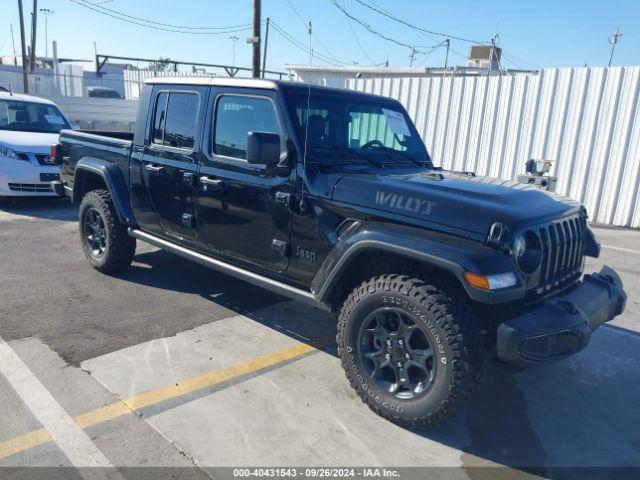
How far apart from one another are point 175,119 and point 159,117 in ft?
0.84

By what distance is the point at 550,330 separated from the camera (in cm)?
268

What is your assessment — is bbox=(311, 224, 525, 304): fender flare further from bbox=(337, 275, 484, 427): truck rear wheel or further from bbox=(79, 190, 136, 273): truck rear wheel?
bbox=(79, 190, 136, 273): truck rear wheel

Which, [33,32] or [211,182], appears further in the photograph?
[33,32]

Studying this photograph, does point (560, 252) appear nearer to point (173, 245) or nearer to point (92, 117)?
point (173, 245)

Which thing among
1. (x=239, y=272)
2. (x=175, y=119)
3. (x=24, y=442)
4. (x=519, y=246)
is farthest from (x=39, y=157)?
(x=519, y=246)

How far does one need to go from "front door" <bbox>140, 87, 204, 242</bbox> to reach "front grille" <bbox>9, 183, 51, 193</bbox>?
463 cm

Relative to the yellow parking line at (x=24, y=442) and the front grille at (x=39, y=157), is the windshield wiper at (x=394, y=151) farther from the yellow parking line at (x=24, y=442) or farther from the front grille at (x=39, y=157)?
the front grille at (x=39, y=157)

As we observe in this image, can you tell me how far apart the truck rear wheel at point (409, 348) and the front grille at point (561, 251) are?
0.57 meters

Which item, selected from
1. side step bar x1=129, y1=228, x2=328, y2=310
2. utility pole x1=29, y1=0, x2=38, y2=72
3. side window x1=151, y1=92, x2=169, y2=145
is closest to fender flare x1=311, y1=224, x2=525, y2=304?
side step bar x1=129, y1=228, x2=328, y2=310

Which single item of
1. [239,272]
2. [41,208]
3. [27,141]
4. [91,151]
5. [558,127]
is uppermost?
[558,127]

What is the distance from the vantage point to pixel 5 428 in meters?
2.77

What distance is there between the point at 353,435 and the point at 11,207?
7.81 metres

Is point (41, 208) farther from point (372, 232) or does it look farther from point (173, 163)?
point (372, 232)

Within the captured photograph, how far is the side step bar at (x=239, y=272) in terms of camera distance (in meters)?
3.47
